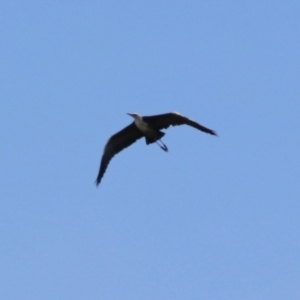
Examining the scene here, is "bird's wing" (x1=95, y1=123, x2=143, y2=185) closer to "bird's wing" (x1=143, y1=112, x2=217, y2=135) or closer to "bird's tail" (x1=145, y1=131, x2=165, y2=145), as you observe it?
"bird's tail" (x1=145, y1=131, x2=165, y2=145)

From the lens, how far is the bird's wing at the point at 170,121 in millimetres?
29641

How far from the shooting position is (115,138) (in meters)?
31.8

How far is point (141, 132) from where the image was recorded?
31.1 metres

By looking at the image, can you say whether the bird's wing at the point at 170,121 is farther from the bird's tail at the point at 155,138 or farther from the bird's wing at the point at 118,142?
the bird's wing at the point at 118,142

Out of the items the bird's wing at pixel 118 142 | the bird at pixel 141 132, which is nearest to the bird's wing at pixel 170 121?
the bird at pixel 141 132

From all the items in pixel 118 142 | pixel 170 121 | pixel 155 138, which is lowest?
pixel 155 138

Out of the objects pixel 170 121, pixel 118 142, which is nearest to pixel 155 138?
pixel 170 121

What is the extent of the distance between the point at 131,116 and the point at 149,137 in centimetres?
93

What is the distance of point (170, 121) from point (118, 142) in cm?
249

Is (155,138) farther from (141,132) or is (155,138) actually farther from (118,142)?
(118,142)

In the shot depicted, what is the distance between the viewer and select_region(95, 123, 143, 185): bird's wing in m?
31.5

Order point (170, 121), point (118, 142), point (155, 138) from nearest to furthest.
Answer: point (170, 121)
point (155, 138)
point (118, 142)

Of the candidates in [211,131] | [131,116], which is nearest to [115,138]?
[131,116]

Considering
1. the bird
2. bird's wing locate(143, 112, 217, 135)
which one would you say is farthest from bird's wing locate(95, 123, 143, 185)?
bird's wing locate(143, 112, 217, 135)
